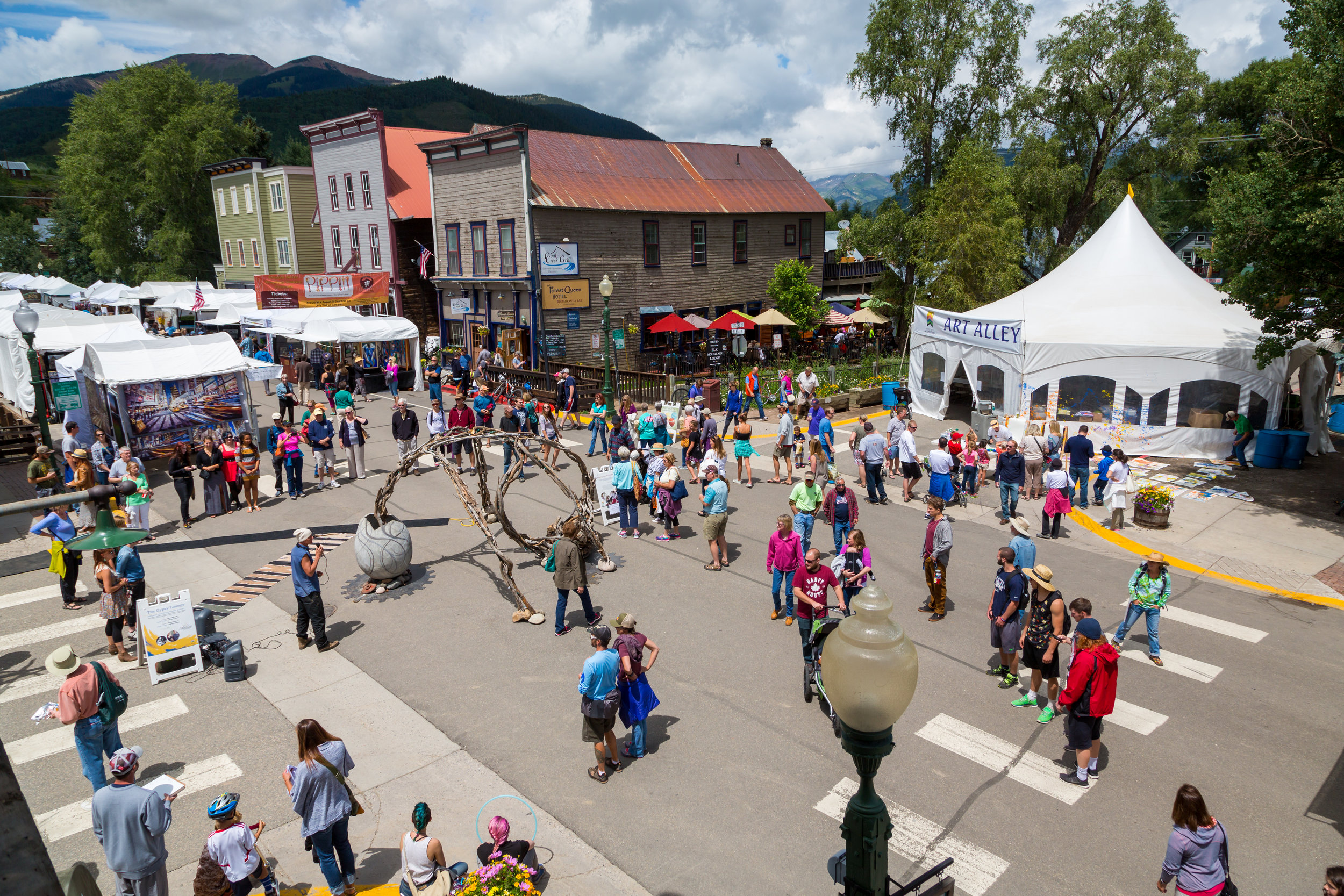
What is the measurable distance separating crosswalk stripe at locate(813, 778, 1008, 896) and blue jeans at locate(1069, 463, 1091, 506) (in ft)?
34.5

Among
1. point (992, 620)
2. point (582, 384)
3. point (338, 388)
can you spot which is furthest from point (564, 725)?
point (338, 388)

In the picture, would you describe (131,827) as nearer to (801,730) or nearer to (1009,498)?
(801,730)

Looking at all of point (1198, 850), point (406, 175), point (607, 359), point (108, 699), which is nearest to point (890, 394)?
point (607, 359)

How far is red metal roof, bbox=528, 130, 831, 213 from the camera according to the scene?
30.5 m

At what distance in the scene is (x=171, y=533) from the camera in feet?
50.8

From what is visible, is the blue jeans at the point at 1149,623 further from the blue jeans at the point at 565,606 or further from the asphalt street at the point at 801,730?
the blue jeans at the point at 565,606

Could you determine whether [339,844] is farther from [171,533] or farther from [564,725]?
[171,533]

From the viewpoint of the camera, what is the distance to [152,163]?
54688 mm

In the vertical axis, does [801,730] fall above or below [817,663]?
below

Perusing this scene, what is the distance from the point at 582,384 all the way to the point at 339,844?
20.6 meters

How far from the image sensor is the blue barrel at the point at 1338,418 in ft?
72.7

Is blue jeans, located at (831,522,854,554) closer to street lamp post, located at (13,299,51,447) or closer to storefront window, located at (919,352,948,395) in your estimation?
storefront window, located at (919,352,948,395)

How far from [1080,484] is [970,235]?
1501 centimetres

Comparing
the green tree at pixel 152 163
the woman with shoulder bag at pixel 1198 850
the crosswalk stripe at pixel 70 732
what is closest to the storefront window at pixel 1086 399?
the woman with shoulder bag at pixel 1198 850
